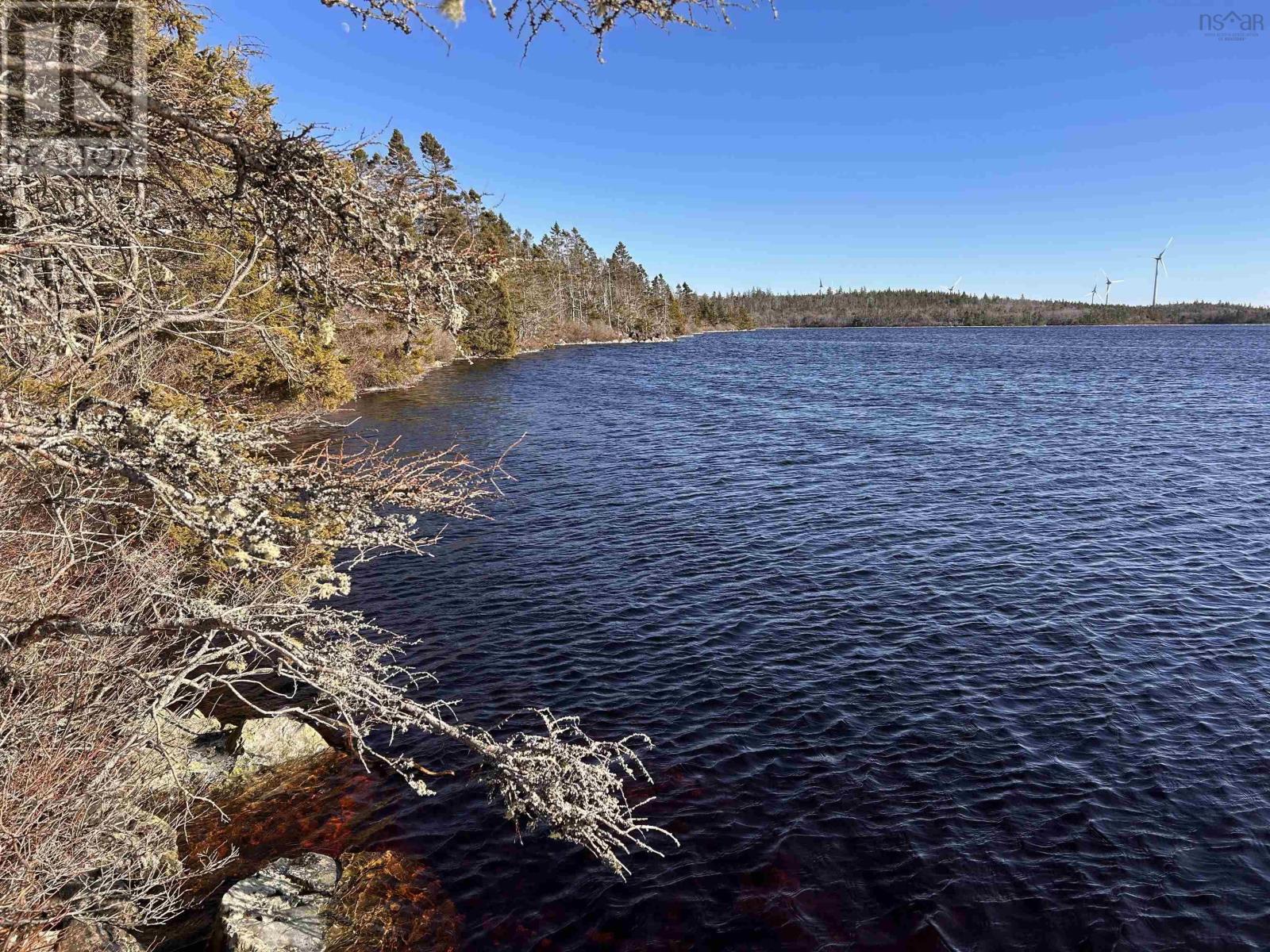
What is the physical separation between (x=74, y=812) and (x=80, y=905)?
118 cm

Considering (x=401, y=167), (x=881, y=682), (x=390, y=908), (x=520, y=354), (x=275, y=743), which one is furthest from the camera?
(x=520, y=354)

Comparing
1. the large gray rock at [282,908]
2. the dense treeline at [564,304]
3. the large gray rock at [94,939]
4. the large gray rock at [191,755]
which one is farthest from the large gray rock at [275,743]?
the dense treeline at [564,304]

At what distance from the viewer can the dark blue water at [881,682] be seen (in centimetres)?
963

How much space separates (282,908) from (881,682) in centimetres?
1092

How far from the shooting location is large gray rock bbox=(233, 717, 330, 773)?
39.9ft

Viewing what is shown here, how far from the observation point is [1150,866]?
10.1 meters

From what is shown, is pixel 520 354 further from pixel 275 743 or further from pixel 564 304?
pixel 275 743

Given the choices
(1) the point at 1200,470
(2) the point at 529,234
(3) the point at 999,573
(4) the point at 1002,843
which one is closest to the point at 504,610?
(4) the point at 1002,843

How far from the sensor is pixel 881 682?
47.7ft

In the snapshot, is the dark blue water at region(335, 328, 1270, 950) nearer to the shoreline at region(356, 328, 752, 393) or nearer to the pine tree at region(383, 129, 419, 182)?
the shoreline at region(356, 328, 752, 393)

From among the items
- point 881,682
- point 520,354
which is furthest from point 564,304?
point 881,682

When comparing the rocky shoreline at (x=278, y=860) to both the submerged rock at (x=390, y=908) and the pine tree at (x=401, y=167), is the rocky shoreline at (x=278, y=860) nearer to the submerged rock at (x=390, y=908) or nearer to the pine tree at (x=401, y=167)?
the submerged rock at (x=390, y=908)

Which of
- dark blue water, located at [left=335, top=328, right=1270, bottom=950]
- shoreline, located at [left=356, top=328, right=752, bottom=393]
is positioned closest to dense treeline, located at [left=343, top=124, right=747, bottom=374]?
shoreline, located at [left=356, top=328, right=752, bottom=393]

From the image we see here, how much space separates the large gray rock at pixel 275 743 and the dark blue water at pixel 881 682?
7.99ft
